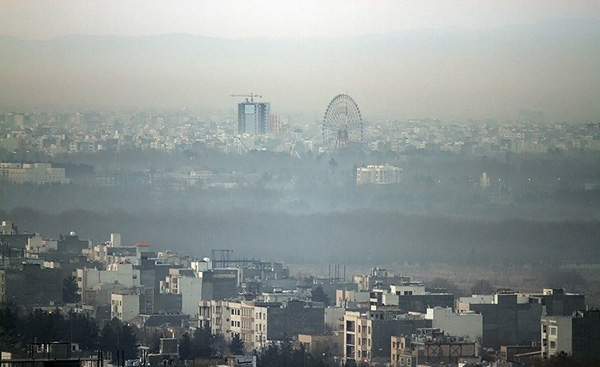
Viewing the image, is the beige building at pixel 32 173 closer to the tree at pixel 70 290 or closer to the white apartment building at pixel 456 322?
the tree at pixel 70 290

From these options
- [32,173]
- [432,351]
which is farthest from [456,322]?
[32,173]

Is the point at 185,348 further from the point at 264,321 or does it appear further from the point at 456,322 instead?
the point at 264,321

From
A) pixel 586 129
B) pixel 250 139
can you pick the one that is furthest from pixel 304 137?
pixel 586 129

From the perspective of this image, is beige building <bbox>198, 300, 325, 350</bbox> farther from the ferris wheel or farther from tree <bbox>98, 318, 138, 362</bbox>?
the ferris wheel

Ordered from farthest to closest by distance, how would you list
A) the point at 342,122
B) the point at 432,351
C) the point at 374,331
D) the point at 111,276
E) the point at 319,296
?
the point at 342,122
the point at 111,276
the point at 319,296
the point at 374,331
the point at 432,351

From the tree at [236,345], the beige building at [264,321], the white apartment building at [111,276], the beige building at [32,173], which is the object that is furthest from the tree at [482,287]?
the beige building at [32,173]

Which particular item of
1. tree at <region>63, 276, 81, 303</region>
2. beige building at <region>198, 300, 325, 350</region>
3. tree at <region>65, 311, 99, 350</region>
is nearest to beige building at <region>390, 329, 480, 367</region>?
beige building at <region>198, 300, 325, 350</region>
